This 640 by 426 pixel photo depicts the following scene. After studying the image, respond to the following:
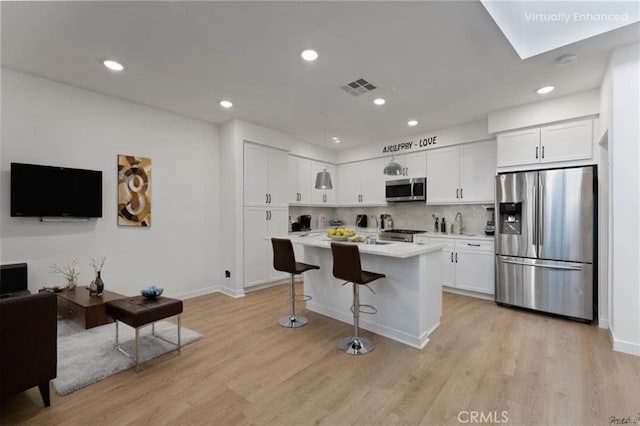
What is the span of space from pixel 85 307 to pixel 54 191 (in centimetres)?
149

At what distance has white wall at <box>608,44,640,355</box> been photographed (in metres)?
2.67

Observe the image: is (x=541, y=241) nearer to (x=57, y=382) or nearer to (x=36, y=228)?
(x=57, y=382)

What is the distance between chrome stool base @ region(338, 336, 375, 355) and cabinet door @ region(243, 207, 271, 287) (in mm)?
2251

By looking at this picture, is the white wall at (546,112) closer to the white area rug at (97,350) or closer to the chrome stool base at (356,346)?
the chrome stool base at (356,346)

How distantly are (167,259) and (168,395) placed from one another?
8.34ft

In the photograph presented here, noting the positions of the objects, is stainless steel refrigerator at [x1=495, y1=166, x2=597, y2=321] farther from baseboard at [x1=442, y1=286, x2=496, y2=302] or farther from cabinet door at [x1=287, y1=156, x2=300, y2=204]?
cabinet door at [x1=287, y1=156, x2=300, y2=204]

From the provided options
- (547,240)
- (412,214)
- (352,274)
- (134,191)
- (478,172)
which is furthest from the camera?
(412,214)

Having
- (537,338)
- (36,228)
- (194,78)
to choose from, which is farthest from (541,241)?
(36,228)

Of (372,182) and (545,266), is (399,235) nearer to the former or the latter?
(372,182)

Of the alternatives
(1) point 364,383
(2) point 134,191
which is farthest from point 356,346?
(2) point 134,191

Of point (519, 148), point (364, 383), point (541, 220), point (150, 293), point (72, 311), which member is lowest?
point (364, 383)

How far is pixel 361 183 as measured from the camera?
636 centimetres

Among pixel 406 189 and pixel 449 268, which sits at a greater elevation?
pixel 406 189

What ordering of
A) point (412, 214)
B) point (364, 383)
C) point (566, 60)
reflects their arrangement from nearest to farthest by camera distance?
point (364, 383) < point (566, 60) < point (412, 214)
